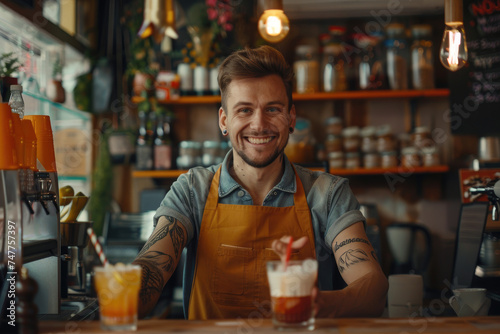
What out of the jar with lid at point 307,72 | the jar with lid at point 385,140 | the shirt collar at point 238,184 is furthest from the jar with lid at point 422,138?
the shirt collar at point 238,184

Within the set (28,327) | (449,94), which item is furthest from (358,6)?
(28,327)

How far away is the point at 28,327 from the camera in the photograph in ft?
3.29

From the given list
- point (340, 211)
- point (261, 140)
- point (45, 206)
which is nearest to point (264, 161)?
point (261, 140)

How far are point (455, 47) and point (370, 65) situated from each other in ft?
6.55

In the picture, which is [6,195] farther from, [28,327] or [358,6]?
[358,6]

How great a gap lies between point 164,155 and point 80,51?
0.97 m

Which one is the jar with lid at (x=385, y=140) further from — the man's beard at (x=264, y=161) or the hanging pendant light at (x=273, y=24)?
the man's beard at (x=264, y=161)

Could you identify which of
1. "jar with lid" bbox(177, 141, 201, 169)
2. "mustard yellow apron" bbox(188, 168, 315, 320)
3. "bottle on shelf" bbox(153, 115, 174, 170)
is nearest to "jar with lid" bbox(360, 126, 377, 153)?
"jar with lid" bbox(177, 141, 201, 169)

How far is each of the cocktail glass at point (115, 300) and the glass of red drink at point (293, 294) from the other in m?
0.27

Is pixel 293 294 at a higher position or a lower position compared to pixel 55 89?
lower

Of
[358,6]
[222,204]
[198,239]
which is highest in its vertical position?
[358,6]

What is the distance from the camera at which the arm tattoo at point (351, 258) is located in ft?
4.95

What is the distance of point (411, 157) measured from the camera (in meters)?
3.57

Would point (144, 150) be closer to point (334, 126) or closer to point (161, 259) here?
point (334, 126)
